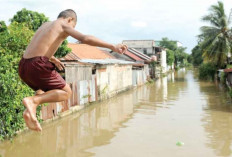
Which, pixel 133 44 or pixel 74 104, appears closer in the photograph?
pixel 74 104

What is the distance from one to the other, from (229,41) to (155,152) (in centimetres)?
2687

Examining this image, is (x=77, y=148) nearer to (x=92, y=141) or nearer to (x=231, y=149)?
(x=92, y=141)

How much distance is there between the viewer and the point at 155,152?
862 cm

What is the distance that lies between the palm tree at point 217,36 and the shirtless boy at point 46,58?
3064cm

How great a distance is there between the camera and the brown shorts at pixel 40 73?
260 centimetres

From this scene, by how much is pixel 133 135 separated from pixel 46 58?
27.4 feet

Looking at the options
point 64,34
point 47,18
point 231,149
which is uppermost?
point 47,18

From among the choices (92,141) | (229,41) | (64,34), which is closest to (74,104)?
(92,141)

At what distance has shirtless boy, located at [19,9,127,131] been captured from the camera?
259 cm

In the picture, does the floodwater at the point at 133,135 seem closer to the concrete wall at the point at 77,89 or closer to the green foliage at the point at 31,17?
the concrete wall at the point at 77,89

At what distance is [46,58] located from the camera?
267 centimetres

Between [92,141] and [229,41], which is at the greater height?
[229,41]

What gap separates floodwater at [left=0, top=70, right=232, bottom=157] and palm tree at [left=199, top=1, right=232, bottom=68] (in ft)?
55.6

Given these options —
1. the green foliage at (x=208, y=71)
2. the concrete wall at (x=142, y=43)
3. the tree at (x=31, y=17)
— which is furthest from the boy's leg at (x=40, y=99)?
the concrete wall at (x=142, y=43)
